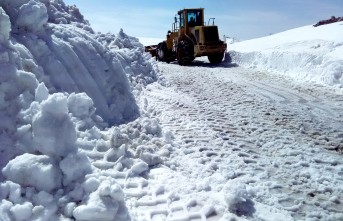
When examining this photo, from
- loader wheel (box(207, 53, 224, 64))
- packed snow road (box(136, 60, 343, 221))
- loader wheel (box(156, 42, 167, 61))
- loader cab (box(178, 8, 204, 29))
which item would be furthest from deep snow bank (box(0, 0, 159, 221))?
loader wheel (box(156, 42, 167, 61))

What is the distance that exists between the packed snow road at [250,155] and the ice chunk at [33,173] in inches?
35.8

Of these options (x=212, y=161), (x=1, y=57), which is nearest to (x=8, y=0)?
(x=1, y=57)

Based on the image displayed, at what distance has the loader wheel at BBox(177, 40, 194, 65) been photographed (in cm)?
1570

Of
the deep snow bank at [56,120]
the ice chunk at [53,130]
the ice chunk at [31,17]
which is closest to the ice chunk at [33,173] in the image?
the deep snow bank at [56,120]

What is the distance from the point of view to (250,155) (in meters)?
4.46

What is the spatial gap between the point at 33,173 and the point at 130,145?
1552 millimetres

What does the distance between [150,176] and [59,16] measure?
4.47 m

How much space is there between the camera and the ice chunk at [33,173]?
9.42 ft

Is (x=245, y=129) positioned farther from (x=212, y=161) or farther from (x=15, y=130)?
(x=15, y=130)

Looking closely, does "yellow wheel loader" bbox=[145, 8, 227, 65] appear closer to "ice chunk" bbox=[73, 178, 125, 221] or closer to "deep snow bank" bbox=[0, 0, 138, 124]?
"deep snow bank" bbox=[0, 0, 138, 124]

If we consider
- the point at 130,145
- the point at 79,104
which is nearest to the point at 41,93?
the point at 79,104

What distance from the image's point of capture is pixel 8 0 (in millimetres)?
4918

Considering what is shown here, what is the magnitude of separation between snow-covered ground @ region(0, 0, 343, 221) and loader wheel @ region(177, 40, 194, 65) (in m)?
8.34

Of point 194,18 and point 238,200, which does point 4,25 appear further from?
point 194,18
